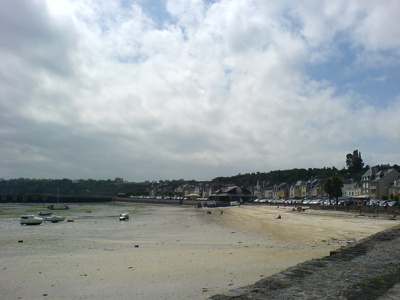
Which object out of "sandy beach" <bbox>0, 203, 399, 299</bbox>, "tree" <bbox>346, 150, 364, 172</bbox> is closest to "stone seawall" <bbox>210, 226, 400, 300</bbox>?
"sandy beach" <bbox>0, 203, 399, 299</bbox>

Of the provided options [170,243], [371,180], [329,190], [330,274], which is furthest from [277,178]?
[330,274]

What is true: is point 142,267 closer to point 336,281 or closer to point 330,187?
point 336,281

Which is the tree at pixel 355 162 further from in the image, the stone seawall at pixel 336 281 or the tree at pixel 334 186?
the stone seawall at pixel 336 281

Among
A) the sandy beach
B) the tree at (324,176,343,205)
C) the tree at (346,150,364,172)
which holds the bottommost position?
the sandy beach

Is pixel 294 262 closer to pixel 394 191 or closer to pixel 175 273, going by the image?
pixel 175 273

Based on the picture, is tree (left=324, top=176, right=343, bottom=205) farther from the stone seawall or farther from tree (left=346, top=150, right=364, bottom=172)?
tree (left=346, top=150, right=364, bottom=172)

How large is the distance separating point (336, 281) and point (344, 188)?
353 feet

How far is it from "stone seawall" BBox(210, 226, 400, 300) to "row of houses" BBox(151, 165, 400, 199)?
214 ft

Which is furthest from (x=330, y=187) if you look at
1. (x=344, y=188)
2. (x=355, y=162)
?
(x=355, y=162)

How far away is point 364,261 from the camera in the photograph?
10.4 metres

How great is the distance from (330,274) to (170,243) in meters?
13.5

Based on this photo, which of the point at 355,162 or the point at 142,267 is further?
the point at 355,162

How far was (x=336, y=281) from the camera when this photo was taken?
797 centimetres

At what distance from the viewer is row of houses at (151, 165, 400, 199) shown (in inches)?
3155
